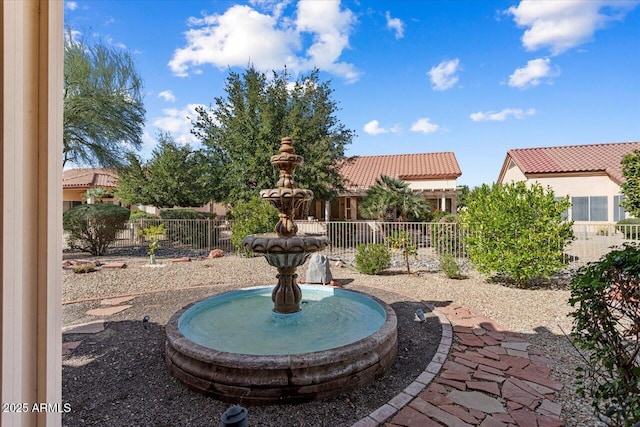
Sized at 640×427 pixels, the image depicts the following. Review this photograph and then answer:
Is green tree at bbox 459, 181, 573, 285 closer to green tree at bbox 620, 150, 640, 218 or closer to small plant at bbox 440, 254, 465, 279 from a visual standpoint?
small plant at bbox 440, 254, 465, 279

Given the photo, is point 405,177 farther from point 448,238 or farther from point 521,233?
point 521,233

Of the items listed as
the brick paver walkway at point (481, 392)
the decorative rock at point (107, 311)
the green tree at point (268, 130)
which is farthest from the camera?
the green tree at point (268, 130)

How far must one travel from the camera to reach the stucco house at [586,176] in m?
17.7

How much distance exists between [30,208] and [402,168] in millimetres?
24278

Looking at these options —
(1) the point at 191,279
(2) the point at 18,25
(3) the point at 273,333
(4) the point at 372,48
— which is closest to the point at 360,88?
(4) the point at 372,48

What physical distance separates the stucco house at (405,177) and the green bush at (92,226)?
Result: 11.4 meters

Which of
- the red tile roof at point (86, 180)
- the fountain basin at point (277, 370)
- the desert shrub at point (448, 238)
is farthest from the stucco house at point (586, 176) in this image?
the red tile roof at point (86, 180)

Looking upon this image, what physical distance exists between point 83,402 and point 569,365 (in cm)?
580

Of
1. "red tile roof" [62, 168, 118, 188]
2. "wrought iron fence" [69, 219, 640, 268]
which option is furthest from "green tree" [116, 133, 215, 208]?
"red tile roof" [62, 168, 118, 188]

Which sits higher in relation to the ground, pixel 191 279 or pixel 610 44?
pixel 610 44

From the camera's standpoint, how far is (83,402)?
3.22m

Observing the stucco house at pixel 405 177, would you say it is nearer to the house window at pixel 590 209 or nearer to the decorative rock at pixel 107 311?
the house window at pixel 590 209

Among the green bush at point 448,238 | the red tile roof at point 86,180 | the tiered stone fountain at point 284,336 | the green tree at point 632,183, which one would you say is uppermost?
the red tile roof at point 86,180

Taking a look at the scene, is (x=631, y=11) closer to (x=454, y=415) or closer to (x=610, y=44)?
(x=610, y=44)
